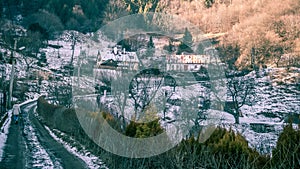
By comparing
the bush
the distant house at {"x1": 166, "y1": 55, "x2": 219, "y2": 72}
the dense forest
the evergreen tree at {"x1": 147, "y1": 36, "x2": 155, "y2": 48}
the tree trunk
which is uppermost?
the dense forest

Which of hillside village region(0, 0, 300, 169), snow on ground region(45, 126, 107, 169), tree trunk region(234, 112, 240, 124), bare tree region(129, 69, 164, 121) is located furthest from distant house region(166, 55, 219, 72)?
snow on ground region(45, 126, 107, 169)

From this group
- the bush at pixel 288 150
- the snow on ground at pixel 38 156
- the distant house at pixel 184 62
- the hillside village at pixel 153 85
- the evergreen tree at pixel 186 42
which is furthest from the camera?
the evergreen tree at pixel 186 42

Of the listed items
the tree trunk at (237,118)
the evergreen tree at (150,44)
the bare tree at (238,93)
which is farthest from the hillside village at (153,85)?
the tree trunk at (237,118)

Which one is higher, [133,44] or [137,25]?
[137,25]

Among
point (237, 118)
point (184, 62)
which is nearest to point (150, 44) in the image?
point (184, 62)

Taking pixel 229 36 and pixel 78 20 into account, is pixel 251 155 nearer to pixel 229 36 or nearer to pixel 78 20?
pixel 229 36

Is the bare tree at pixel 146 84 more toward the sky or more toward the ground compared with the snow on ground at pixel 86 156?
more toward the sky

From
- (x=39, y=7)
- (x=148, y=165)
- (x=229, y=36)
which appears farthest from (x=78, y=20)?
(x=148, y=165)

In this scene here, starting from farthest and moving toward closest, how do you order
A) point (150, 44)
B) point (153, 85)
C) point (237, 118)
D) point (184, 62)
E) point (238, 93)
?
point (150, 44) → point (184, 62) → point (238, 93) → point (237, 118) → point (153, 85)

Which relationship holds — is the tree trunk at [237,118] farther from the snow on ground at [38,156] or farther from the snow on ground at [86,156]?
the snow on ground at [38,156]

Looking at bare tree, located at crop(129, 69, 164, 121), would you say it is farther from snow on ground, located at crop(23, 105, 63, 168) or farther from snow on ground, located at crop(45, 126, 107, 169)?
snow on ground, located at crop(23, 105, 63, 168)

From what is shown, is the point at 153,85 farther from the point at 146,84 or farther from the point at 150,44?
the point at 150,44
